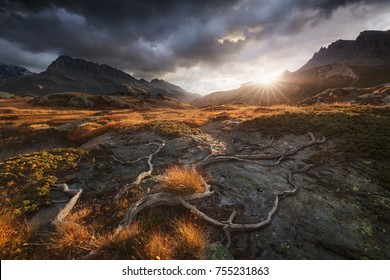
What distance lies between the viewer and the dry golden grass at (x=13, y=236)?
5668 mm

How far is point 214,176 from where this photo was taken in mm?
10430

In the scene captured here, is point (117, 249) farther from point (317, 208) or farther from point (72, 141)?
point (72, 141)

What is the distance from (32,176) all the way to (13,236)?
526cm

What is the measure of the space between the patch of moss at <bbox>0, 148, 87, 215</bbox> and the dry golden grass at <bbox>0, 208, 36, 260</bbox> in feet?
3.17

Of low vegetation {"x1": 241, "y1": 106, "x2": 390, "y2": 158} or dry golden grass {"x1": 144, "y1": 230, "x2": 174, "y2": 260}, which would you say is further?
low vegetation {"x1": 241, "y1": 106, "x2": 390, "y2": 158}

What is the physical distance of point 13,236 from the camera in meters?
6.26

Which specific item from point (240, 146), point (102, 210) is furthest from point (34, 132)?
point (240, 146)

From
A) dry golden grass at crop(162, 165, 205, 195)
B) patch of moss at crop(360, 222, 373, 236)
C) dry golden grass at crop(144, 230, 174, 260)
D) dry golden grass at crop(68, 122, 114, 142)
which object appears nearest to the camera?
dry golden grass at crop(144, 230, 174, 260)

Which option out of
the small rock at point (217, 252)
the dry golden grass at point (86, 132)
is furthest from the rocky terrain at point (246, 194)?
the dry golden grass at point (86, 132)

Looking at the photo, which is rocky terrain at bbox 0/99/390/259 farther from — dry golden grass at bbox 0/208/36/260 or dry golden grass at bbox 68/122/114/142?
dry golden grass at bbox 68/122/114/142

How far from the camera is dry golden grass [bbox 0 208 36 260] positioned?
5.67 m

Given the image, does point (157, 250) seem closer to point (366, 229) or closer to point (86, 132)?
point (366, 229)

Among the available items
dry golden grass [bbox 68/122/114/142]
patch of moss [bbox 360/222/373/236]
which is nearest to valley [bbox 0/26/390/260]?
patch of moss [bbox 360/222/373/236]

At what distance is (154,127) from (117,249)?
1574cm
